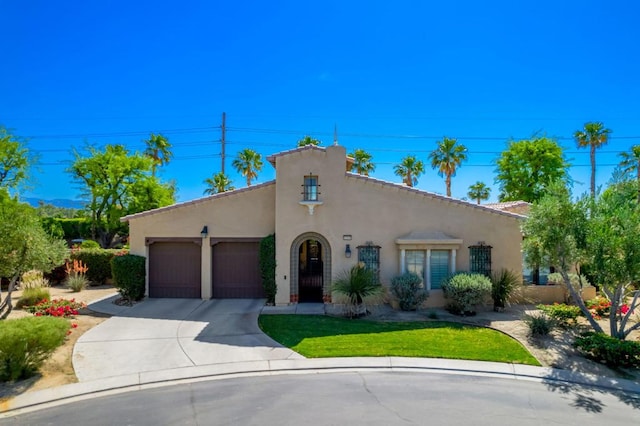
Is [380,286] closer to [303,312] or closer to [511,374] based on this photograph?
[303,312]

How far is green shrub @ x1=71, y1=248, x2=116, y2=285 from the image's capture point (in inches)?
870

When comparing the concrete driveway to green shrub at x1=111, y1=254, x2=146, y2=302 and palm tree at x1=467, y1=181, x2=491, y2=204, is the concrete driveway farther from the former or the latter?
palm tree at x1=467, y1=181, x2=491, y2=204

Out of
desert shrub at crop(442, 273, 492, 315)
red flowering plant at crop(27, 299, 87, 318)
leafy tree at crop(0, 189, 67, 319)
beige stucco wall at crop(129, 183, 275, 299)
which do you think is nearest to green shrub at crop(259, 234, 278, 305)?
beige stucco wall at crop(129, 183, 275, 299)

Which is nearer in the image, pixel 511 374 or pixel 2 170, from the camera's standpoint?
pixel 511 374

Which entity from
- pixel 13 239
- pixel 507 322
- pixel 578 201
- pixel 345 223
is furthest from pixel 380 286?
pixel 13 239

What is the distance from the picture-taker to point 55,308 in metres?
14.6

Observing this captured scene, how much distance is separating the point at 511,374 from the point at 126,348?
10770 millimetres

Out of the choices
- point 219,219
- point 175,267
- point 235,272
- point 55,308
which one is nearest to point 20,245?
point 55,308

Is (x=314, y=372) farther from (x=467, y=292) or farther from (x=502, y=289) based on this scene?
(x=502, y=289)

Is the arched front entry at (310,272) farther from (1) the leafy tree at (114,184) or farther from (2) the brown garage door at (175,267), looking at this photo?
(1) the leafy tree at (114,184)

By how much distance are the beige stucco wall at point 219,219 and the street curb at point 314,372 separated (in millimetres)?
8133

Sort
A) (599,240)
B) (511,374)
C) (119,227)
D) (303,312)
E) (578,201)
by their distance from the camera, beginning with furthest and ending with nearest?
(119,227) < (303,312) < (578,201) < (599,240) < (511,374)

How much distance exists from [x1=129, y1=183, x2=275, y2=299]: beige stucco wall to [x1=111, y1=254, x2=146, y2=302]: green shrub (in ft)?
4.31

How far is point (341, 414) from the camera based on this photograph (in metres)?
7.67
